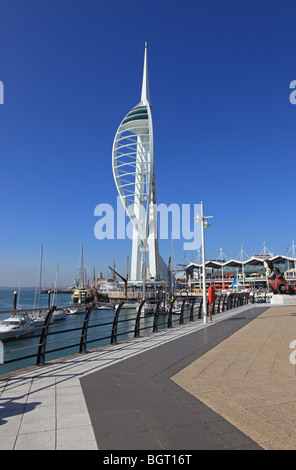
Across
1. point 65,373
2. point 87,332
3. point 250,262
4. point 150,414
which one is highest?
point 250,262

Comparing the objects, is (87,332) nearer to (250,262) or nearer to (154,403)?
(154,403)

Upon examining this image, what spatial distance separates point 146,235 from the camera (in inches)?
2581

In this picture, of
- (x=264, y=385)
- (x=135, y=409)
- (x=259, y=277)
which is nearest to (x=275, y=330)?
(x=264, y=385)

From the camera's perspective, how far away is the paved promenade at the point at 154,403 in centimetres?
312

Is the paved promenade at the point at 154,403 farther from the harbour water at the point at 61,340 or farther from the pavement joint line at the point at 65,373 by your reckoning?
the harbour water at the point at 61,340

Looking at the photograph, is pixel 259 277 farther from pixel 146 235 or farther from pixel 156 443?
pixel 156 443

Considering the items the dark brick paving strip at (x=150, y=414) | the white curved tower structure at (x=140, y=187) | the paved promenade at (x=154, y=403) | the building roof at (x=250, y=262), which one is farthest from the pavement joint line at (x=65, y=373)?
the building roof at (x=250, y=262)

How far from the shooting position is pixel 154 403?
4.13m

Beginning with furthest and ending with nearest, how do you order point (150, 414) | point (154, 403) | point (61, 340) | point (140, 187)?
point (140, 187) → point (61, 340) → point (154, 403) → point (150, 414)

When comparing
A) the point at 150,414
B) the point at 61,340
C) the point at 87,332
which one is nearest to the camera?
the point at 150,414

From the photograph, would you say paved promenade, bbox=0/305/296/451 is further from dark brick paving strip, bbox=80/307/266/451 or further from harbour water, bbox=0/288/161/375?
harbour water, bbox=0/288/161/375

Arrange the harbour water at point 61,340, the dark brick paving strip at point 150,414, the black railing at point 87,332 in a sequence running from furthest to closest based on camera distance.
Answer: the harbour water at point 61,340 < the black railing at point 87,332 < the dark brick paving strip at point 150,414

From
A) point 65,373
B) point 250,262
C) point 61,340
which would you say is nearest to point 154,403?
point 65,373

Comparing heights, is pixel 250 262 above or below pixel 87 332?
above
